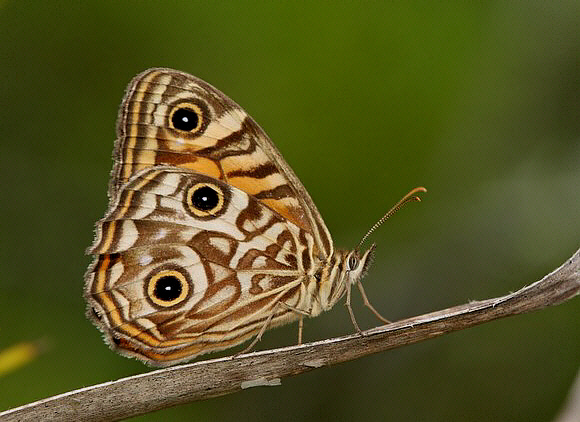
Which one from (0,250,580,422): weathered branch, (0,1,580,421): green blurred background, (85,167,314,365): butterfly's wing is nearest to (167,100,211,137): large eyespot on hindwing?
(85,167,314,365): butterfly's wing

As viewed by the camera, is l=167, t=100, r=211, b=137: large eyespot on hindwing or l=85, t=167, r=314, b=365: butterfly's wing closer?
l=85, t=167, r=314, b=365: butterfly's wing

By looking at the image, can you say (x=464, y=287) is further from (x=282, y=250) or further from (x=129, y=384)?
(x=129, y=384)

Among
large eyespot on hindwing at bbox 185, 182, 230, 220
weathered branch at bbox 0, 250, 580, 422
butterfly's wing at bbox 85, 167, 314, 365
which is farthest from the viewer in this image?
large eyespot on hindwing at bbox 185, 182, 230, 220

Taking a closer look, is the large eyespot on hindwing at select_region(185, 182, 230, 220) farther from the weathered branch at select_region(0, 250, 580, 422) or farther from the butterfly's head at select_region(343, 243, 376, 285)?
the weathered branch at select_region(0, 250, 580, 422)

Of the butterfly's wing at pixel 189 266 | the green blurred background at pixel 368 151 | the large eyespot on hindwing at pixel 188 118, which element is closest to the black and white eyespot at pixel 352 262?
the butterfly's wing at pixel 189 266

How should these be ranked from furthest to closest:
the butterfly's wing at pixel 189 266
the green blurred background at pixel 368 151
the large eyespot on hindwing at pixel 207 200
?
the green blurred background at pixel 368 151 < the large eyespot on hindwing at pixel 207 200 < the butterfly's wing at pixel 189 266

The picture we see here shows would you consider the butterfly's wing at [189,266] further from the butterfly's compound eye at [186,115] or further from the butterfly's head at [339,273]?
the butterfly's compound eye at [186,115]

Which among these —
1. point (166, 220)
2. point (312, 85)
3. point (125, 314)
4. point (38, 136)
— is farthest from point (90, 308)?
point (312, 85)

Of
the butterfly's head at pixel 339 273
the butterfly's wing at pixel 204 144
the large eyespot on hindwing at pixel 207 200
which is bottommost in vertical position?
the butterfly's head at pixel 339 273
